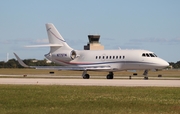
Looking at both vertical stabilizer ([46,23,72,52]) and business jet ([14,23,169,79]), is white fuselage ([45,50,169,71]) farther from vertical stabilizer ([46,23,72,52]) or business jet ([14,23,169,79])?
vertical stabilizer ([46,23,72,52])

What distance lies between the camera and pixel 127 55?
5931 cm

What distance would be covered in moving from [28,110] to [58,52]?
148 feet

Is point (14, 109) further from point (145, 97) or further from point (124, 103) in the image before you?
point (145, 97)

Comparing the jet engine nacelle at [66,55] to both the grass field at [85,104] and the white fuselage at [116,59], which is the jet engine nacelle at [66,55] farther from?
the grass field at [85,104]

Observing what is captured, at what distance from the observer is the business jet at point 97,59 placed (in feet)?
190

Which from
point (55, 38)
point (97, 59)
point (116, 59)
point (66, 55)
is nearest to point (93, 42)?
point (55, 38)

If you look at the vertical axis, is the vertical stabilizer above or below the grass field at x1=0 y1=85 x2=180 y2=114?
above

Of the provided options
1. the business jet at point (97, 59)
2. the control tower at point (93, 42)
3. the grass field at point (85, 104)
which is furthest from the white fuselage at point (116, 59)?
the control tower at point (93, 42)

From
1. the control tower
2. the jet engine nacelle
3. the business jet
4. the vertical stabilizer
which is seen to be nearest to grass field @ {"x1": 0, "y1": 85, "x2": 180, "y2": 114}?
the business jet

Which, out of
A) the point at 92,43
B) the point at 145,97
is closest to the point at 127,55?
the point at 145,97

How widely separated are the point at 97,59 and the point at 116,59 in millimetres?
3482

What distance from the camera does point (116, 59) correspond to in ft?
198

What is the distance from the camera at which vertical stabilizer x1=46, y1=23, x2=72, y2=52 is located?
217ft

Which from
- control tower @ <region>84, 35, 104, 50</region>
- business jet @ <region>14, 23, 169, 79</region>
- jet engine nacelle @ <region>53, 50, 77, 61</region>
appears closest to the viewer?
business jet @ <region>14, 23, 169, 79</region>
